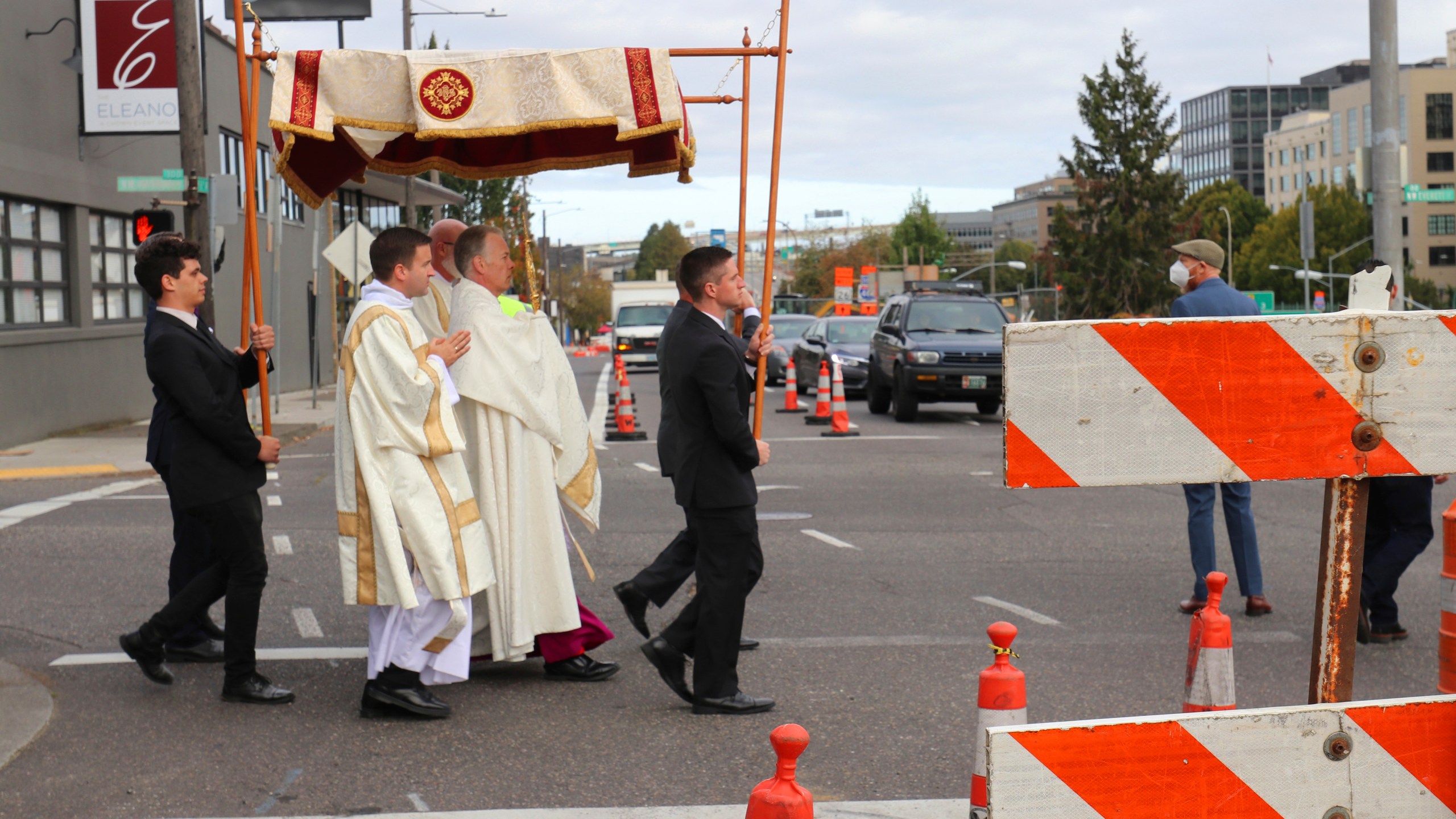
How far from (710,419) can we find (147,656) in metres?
2.56

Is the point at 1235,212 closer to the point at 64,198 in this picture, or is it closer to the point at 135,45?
the point at 135,45

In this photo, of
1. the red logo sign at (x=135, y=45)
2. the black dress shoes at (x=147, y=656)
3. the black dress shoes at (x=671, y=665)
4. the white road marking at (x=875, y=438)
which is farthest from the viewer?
the red logo sign at (x=135, y=45)

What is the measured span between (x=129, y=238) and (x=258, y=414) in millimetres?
3332

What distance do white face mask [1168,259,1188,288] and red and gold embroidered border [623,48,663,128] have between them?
3.19m

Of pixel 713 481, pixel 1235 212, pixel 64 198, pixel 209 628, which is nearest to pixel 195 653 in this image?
pixel 209 628

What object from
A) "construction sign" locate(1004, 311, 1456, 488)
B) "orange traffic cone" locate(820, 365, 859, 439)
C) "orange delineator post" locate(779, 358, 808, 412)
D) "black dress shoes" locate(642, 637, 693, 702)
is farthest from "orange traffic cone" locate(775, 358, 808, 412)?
"construction sign" locate(1004, 311, 1456, 488)

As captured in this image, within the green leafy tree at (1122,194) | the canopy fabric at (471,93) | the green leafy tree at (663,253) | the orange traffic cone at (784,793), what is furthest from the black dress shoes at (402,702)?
the green leafy tree at (663,253)

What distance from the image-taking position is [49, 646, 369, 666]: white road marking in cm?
661

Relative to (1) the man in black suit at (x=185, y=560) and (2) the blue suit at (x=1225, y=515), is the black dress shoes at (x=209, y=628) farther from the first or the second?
(2) the blue suit at (x=1225, y=515)

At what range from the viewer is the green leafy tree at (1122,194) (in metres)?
67.2

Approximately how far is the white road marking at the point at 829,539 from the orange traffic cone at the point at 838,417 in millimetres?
7661

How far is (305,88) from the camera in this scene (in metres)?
5.87

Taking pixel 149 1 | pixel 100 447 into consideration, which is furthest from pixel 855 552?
pixel 149 1

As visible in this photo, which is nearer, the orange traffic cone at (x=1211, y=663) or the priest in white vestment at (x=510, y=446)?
the orange traffic cone at (x=1211, y=663)
